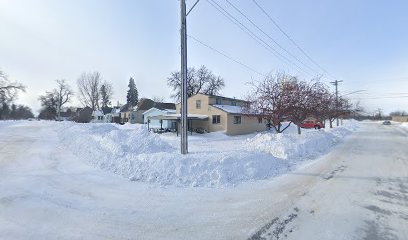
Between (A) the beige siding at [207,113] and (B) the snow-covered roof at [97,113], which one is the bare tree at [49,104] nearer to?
(B) the snow-covered roof at [97,113]

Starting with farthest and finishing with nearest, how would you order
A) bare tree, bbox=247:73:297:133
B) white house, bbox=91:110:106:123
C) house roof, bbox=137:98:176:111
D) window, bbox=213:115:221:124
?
white house, bbox=91:110:106:123, house roof, bbox=137:98:176:111, window, bbox=213:115:221:124, bare tree, bbox=247:73:297:133

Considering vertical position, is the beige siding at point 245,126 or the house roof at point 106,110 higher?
the house roof at point 106,110

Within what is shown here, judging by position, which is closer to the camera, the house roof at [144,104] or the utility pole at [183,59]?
the utility pole at [183,59]

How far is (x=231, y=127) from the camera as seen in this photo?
3369 cm

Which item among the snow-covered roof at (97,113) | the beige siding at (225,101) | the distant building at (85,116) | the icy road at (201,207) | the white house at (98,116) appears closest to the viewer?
the icy road at (201,207)

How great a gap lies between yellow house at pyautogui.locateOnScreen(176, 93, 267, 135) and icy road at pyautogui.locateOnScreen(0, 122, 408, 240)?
942 inches

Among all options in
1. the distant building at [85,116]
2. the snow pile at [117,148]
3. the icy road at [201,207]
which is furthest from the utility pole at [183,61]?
the distant building at [85,116]

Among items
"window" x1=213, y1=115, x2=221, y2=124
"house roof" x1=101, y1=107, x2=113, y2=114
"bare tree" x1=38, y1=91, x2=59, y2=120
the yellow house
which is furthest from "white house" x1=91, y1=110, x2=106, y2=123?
"window" x1=213, y1=115, x2=221, y2=124

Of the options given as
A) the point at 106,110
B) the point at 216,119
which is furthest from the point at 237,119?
the point at 106,110

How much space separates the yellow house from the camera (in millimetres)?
33406

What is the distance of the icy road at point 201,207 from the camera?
4695 millimetres

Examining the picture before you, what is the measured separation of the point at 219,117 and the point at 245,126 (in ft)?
15.2

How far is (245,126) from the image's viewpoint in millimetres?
36594

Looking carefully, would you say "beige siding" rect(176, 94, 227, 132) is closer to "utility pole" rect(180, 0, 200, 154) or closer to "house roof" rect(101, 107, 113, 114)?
"utility pole" rect(180, 0, 200, 154)
